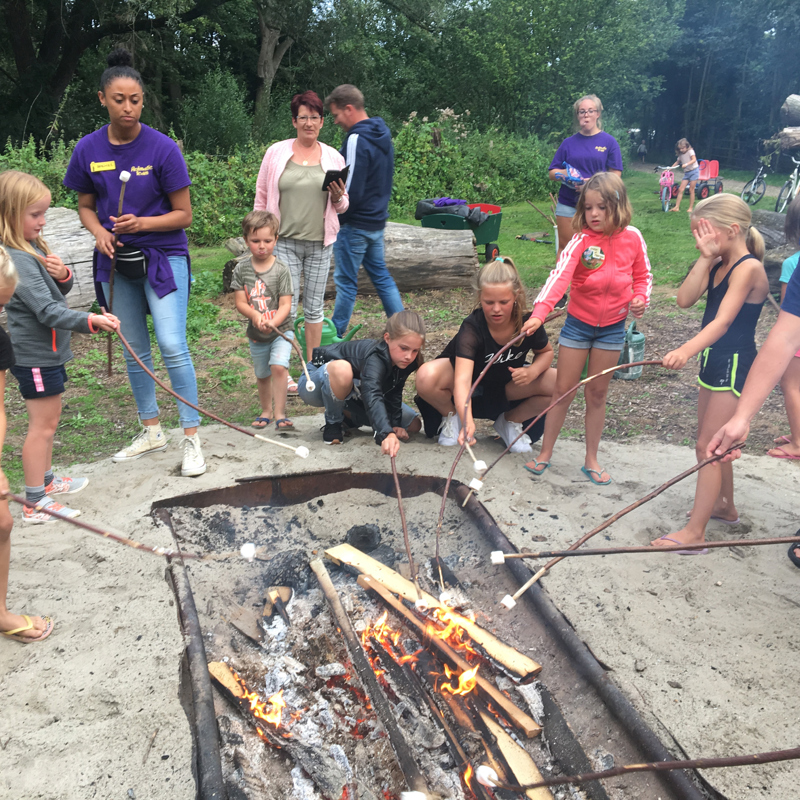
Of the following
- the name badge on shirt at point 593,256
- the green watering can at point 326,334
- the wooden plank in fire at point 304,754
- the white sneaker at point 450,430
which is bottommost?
the wooden plank in fire at point 304,754

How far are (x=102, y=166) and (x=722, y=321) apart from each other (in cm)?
354

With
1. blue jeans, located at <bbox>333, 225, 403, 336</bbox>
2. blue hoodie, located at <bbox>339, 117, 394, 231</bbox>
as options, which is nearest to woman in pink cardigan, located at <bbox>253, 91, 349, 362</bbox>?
blue hoodie, located at <bbox>339, 117, 394, 231</bbox>

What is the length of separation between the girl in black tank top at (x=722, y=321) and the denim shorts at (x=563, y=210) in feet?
13.6

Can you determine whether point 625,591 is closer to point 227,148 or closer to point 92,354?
point 92,354

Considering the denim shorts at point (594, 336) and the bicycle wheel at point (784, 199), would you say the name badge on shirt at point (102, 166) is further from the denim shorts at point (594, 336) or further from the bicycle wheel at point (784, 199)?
the bicycle wheel at point (784, 199)

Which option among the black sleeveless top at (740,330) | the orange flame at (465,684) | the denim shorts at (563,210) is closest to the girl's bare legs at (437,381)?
the black sleeveless top at (740,330)

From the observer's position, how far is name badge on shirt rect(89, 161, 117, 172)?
157 inches

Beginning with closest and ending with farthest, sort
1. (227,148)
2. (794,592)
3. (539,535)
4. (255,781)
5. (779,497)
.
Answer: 1. (255,781)
2. (794,592)
3. (539,535)
4. (779,497)
5. (227,148)

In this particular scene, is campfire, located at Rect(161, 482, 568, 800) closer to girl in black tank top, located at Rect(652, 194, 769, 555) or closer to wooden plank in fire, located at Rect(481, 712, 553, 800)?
wooden plank in fire, located at Rect(481, 712, 553, 800)

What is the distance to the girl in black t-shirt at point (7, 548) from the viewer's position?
2639 mm

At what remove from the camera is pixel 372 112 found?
24219mm

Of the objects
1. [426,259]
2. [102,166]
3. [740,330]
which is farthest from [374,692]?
[426,259]

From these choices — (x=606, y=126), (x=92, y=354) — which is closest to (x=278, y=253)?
(x=92, y=354)

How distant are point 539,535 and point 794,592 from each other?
1187 millimetres
